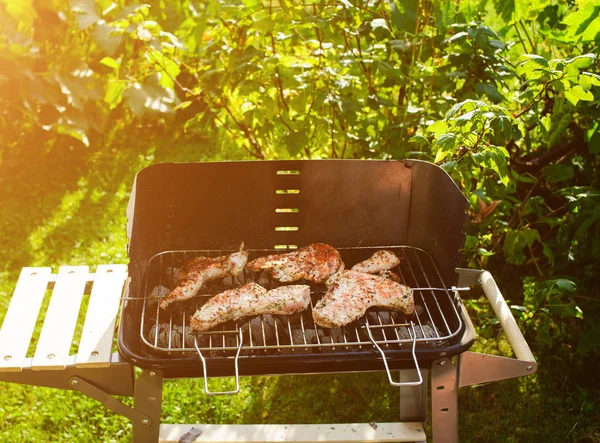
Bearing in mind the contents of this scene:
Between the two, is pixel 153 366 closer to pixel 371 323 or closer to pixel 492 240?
pixel 371 323

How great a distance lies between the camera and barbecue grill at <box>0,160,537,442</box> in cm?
217

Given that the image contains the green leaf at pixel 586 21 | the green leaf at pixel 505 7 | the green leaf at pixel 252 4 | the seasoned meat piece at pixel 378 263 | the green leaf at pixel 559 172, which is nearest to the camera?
the green leaf at pixel 586 21

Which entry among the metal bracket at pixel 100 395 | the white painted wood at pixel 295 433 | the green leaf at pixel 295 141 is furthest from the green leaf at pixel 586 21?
the metal bracket at pixel 100 395

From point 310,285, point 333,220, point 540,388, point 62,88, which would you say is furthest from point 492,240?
point 62,88

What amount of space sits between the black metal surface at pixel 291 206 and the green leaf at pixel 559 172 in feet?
3.32

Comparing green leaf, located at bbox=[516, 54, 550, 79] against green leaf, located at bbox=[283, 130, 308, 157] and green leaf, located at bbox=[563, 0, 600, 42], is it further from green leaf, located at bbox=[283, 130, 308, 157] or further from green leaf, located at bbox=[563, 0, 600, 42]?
green leaf, located at bbox=[283, 130, 308, 157]

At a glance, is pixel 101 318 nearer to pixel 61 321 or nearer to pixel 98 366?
pixel 61 321

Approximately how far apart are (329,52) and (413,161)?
3.12 ft

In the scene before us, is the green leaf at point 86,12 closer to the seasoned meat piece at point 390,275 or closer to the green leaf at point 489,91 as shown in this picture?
the green leaf at point 489,91

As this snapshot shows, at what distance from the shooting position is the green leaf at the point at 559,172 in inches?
132

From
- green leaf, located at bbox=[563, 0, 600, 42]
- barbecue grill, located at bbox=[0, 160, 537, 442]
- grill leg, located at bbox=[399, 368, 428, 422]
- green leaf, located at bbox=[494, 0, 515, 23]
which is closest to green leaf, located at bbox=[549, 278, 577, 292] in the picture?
barbecue grill, located at bbox=[0, 160, 537, 442]

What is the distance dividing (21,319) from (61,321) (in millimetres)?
149

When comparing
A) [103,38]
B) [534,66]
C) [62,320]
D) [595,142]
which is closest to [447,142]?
[534,66]

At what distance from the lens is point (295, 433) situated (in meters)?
2.62
